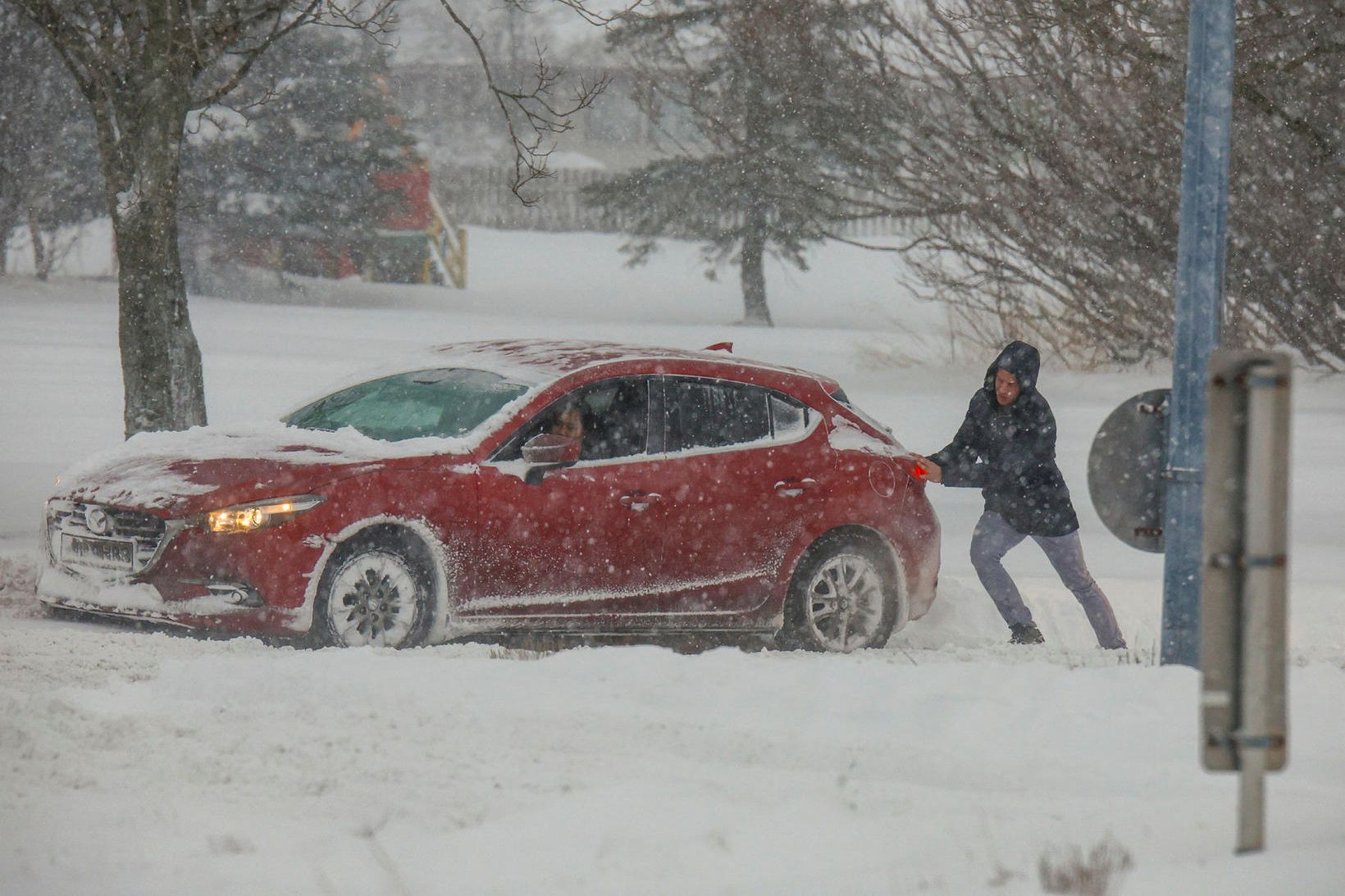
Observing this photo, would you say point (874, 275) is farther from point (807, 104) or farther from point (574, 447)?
point (574, 447)

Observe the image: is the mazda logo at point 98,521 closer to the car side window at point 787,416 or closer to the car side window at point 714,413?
the car side window at point 714,413

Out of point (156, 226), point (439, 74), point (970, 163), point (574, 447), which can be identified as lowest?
point (574, 447)

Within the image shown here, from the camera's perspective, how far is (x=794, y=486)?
8.62 metres

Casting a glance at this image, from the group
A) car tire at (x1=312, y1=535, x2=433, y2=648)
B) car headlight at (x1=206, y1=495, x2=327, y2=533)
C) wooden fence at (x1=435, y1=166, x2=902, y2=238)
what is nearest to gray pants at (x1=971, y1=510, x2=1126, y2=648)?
car tire at (x1=312, y1=535, x2=433, y2=648)

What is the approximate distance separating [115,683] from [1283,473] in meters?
4.49

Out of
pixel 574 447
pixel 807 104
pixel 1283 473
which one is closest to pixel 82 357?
pixel 807 104

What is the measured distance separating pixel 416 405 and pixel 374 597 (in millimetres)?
1171

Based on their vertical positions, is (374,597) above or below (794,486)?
below

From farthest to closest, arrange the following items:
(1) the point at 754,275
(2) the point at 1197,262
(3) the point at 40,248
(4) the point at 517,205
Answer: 1. (4) the point at 517,205
2. (1) the point at 754,275
3. (3) the point at 40,248
4. (2) the point at 1197,262

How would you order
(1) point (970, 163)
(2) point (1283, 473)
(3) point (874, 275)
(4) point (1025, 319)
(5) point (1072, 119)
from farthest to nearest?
(3) point (874, 275) → (4) point (1025, 319) → (1) point (970, 163) → (5) point (1072, 119) → (2) point (1283, 473)

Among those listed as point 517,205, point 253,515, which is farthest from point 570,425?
point 517,205

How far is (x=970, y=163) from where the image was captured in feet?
52.7

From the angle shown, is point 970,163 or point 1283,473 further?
point 970,163

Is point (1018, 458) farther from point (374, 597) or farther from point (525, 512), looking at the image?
point (374, 597)
